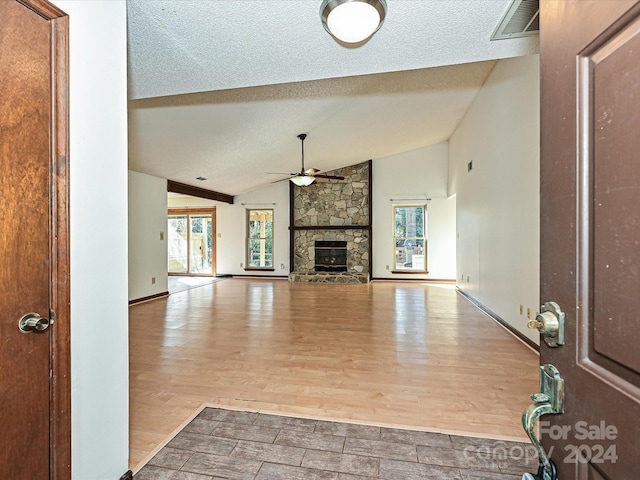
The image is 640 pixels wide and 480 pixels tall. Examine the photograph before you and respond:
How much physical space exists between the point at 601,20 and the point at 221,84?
2061 mm

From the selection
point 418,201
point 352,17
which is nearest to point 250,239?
point 418,201

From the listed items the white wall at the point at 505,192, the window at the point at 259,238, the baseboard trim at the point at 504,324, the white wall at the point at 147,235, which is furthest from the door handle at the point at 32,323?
the window at the point at 259,238

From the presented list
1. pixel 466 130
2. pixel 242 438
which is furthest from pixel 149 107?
pixel 466 130

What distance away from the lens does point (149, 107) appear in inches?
133

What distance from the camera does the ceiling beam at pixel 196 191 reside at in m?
6.43

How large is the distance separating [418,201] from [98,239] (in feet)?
25.5

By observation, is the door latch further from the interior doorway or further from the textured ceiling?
the interior doorway

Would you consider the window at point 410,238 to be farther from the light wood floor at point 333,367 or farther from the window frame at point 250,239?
the window frame at point 250,239

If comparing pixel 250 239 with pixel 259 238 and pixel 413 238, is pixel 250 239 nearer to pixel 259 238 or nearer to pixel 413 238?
pixel 259 238

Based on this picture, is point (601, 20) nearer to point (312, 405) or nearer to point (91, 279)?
point (91, 279)

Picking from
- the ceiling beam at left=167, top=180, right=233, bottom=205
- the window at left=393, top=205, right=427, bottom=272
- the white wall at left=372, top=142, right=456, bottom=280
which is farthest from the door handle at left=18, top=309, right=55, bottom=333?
the window at left=393, top=205, right=427, bottom=272

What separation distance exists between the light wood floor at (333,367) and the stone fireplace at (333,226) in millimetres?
3465

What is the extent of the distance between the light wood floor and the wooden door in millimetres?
720

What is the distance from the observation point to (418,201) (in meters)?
8.16
